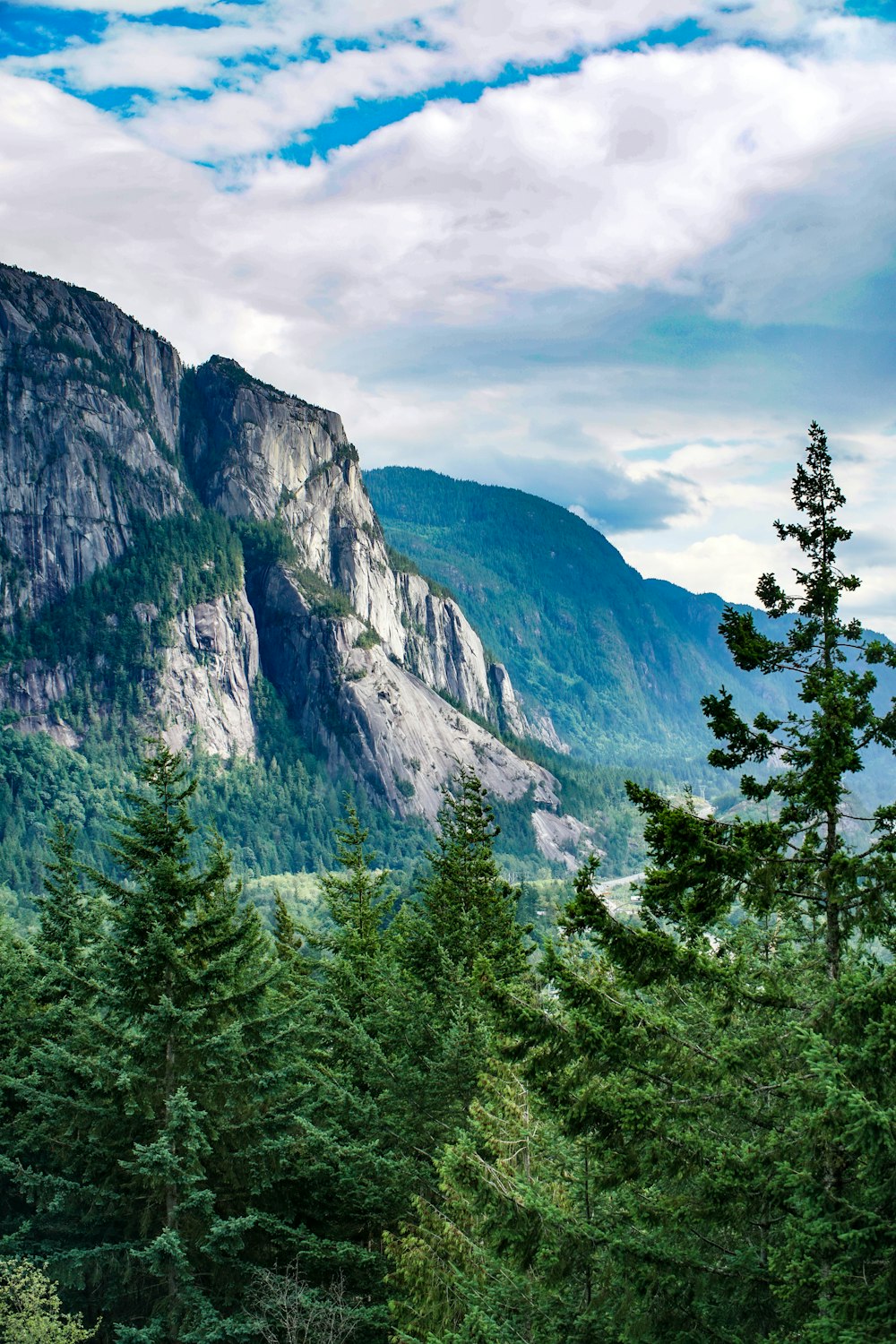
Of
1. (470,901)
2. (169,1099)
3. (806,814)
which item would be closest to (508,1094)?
(169,1099)

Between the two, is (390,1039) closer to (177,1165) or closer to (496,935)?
(177,1165)

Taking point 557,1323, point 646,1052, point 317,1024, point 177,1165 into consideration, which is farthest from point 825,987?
point 317,1024

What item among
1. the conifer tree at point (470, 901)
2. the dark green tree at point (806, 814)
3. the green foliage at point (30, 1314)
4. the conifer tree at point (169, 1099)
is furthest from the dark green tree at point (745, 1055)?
the conifer tree at point (470, 901)

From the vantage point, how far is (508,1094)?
68.7ft

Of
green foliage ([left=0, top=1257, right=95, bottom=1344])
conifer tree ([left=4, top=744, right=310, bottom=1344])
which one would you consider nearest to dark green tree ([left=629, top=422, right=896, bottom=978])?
conifer tree ([left=4, top=744, right=310, bottom=1344])

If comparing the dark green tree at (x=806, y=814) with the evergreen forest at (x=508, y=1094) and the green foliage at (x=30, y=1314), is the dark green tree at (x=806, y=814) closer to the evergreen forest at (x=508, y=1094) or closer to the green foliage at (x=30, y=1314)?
the evergreen forest at (x=508, y=1094)

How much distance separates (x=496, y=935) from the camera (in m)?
→ 32.8

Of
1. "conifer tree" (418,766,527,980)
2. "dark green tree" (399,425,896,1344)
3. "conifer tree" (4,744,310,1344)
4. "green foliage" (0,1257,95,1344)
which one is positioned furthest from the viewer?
"conifer tree" (418,766,527,980)

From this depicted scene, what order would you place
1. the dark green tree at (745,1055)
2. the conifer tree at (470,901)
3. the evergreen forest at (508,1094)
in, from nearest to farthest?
the dark green tree at (745,1055) → the evergreen forest at (508,1094) → the conifer tree at (470,901)

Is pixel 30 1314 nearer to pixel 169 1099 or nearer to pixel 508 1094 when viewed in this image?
pixel 169 1099

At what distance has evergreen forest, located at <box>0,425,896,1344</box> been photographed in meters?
11.8

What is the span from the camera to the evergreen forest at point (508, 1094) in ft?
38.7

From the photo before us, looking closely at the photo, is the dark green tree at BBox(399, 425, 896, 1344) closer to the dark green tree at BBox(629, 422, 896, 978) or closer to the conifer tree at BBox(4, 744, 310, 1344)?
the dark green tree at BBox(629, 422, 896, 978)

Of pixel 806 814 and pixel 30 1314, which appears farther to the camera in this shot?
pixel 30 1314
